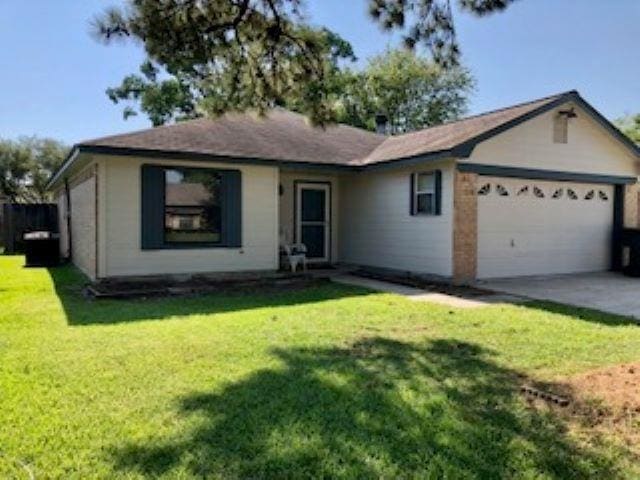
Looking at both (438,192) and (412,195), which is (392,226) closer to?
(412,195)

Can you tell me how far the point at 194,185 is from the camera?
1116 centimetres

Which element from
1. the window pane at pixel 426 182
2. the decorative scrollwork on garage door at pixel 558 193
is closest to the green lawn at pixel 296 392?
the window pane at pixel 426 182

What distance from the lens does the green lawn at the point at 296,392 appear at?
3186 millimetres

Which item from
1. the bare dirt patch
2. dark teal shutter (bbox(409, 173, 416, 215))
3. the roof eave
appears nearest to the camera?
the bare dirt patch

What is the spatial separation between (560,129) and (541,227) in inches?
89.4

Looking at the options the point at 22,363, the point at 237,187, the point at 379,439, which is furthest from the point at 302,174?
the point at 379,439

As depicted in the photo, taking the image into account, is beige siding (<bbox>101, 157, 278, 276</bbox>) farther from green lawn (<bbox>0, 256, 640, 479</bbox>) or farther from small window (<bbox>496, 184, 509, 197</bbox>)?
small window (<bbox>496, 184, 509, 197</bbox>)

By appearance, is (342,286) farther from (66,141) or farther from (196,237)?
(66,141)

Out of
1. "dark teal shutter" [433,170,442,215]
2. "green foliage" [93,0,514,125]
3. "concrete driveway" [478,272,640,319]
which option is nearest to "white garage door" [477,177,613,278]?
"concrete driveway" [478,272,640,319]

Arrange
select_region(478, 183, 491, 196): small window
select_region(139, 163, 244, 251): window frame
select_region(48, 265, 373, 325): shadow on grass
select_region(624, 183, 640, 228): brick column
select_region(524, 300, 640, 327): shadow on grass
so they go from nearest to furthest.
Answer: select_region(524, 300, 640, 327): shadow on grass, select_region(48, 265, 373, 325): shadow on grass, select_region(139, 163, 244, 251): window frame, select_region(478, 183, 491, 196): small window, select_region(624, 183, 640, 228): brick column

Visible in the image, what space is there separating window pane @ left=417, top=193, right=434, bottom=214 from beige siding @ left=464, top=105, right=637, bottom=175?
119 centimetres

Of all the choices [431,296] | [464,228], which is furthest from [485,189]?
[431,296]

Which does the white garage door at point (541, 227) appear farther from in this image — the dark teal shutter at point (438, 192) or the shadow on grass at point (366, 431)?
the shadow on grass at point (366, 431)

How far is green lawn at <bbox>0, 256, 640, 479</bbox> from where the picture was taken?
3.19 m
